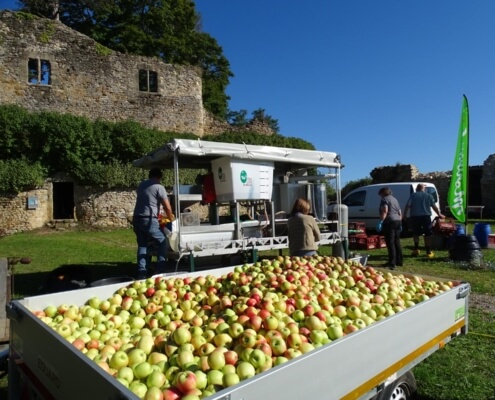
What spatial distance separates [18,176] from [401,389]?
19712 millimetres

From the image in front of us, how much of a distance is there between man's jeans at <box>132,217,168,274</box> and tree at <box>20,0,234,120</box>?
2962 centimetres

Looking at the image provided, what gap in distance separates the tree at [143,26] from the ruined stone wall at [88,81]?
27.7ft

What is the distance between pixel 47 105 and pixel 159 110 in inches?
260

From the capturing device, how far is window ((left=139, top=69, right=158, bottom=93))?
25.8 meters

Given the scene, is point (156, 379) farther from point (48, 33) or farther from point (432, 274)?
point (48, 33)

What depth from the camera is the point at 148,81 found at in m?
25.8

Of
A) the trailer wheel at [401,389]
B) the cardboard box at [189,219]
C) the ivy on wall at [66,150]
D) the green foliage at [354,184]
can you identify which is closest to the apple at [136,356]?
the trailer wheel at [401,389]

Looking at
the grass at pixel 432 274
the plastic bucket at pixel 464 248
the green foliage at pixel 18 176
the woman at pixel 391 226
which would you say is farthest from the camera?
the green foliage at pixel 18 176

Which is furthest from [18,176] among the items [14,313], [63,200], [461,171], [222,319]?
[222,319]

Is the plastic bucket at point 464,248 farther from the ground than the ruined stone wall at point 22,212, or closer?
closer

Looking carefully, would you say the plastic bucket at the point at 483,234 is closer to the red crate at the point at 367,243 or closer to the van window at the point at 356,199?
the red crate at the point at 367,243

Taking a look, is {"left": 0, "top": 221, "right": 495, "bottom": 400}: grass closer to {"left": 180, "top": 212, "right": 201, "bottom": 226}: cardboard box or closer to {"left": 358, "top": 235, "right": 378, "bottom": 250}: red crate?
{"left": 358, "top": 235, "right": 378, "bottom": 250}: red crate

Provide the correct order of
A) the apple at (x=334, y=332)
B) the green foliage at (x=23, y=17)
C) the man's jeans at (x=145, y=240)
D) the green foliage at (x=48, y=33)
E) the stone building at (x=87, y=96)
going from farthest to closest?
1. the green foliage at (x=48, y=33)
2. the green foliage at (x=23, y=17)
3. the stone building at (x=87, y=96)
4. the man's jeans at (x=145, y=240)
5. the apple at (x=334, y=332)

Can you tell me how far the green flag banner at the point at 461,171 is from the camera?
9211mm
